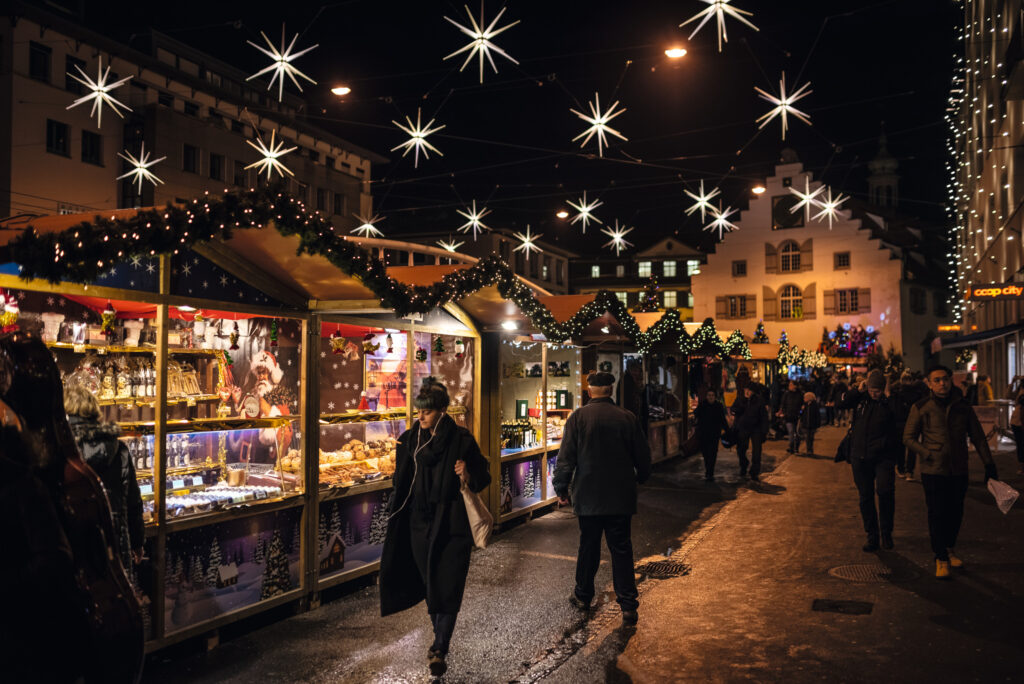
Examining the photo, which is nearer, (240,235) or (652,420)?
(240,235)

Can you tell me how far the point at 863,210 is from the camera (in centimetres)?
5409

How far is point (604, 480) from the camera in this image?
6.67 m

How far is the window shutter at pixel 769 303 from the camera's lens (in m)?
50.7

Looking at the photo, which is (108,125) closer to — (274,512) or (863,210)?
(274,512)

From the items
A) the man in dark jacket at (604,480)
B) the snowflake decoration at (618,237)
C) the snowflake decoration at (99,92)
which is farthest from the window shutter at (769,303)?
the man in dark jacket at (604,480)

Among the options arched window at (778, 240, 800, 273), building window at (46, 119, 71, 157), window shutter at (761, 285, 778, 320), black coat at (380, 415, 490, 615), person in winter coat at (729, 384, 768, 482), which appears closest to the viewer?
black coat at (380, 415, 490, 615)

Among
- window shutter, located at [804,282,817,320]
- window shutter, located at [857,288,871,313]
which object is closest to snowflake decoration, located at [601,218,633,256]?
window shutter, located at [804,282,817,320]

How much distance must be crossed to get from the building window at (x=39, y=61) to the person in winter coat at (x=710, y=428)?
31947mm

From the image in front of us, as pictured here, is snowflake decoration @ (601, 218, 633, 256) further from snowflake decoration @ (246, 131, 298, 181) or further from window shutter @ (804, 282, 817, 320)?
window shutter @ (804, 282, 817, 320)

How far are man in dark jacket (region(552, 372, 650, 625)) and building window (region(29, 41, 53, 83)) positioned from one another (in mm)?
35311

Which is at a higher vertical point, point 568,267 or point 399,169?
point 399,169

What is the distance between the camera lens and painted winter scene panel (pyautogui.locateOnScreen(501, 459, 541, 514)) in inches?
406

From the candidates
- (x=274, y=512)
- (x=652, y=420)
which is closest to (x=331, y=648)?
(x=274, y=512)

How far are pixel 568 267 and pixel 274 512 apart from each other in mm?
69279
